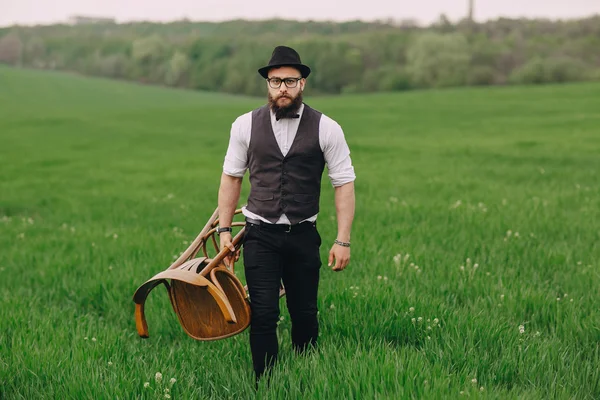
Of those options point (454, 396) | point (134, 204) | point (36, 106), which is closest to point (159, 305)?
point (454, 396)

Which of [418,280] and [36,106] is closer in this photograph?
[418,280]

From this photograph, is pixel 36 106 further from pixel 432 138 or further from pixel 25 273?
pixel 25 273

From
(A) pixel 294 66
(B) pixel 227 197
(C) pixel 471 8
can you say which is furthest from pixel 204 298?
(C) pixel 471 8

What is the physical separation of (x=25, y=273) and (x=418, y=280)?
178 inches

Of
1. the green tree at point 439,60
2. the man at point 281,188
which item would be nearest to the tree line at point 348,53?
the green tree at point 439,60

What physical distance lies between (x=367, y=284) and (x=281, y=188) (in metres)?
2.16

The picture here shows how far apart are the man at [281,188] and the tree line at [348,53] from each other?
6806 cm

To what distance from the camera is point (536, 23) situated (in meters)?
91.4

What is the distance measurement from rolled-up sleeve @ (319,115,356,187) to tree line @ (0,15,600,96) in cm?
6796

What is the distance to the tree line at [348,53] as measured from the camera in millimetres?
79562

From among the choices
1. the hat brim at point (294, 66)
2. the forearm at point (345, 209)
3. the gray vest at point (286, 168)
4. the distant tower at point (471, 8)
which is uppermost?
the distant tower at point (471, 8)

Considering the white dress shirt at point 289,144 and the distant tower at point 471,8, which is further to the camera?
Result: the distant tower at point 471,8

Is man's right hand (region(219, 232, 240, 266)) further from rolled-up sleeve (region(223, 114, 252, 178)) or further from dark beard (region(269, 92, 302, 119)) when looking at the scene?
dark beard (region(269, 92, 302, 119))

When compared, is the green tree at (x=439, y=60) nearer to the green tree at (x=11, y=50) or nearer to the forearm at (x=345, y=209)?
the green tree at (x=11, y=50)
